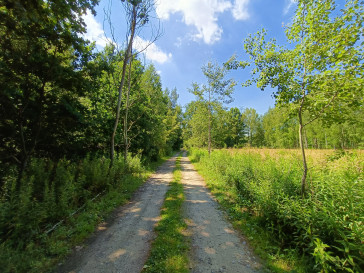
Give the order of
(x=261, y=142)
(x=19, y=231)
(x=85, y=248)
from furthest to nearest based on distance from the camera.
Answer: (x=261, y=142), (x=85, y=248), (x=19, y=231)

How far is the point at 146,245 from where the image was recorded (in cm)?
342

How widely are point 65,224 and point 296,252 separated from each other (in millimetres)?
5367

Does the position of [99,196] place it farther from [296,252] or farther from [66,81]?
[296,252]

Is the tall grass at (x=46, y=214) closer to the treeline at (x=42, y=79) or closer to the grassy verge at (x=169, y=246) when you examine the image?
the treeline at (x=42, y=79)

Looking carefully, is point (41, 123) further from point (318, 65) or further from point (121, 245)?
point (318, 65)

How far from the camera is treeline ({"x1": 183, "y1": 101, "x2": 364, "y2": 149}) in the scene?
14492mm

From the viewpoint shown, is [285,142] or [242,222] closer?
[242,222]

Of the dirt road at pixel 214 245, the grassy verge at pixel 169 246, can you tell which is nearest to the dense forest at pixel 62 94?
the grassy verge at pixel 169 246

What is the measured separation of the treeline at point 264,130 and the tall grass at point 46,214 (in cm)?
608

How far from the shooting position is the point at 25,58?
13.6ft

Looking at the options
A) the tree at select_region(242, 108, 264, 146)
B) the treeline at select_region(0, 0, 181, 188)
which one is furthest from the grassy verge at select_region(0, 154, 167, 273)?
the tree at select_region(242, 108, 264, 146)

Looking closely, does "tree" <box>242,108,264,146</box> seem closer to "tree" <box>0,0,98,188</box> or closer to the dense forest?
the dense forest

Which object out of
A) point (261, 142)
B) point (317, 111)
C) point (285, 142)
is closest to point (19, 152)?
point (317, 111)

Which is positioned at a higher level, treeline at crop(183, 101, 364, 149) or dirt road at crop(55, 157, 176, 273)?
treeline at crop(183, 101, 364, 149)
